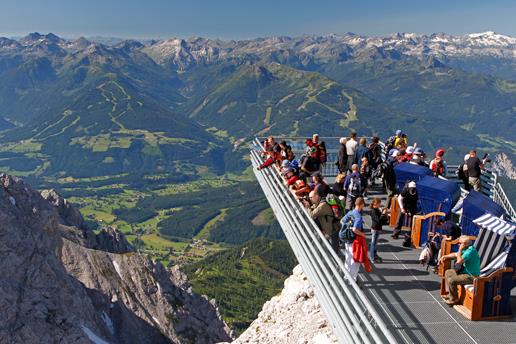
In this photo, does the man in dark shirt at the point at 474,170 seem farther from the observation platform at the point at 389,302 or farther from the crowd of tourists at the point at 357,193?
the observation platform at the point at 389,302

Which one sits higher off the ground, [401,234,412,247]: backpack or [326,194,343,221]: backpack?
[326,194,343,221]: backpack

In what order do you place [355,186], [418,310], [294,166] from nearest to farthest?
[418,310] → [355,186] → [294,166]

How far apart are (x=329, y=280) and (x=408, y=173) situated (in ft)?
33.2

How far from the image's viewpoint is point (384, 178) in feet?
72.8

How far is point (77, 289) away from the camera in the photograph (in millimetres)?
46031

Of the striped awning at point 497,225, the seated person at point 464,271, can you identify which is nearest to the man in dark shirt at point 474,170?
the striped awning at point 497,225

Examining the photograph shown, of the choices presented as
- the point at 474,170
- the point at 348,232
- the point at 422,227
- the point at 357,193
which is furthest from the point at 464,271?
the point at 474,170

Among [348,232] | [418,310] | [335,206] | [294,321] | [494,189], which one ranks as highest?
[335,206]

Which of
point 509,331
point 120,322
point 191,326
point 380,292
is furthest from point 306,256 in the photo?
point 191,326

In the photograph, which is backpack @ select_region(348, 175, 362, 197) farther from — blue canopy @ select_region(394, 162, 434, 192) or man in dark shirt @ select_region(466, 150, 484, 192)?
man in dark shirt @ select_region(466, 150, 484, 192)

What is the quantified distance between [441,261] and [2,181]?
53.1 metres

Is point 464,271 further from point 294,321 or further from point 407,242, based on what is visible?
point 294,321

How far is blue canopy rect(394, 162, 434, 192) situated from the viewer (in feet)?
71.8

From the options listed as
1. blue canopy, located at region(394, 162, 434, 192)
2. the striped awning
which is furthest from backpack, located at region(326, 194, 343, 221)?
blue canopy, located at region(394, 162, 434, 192)
